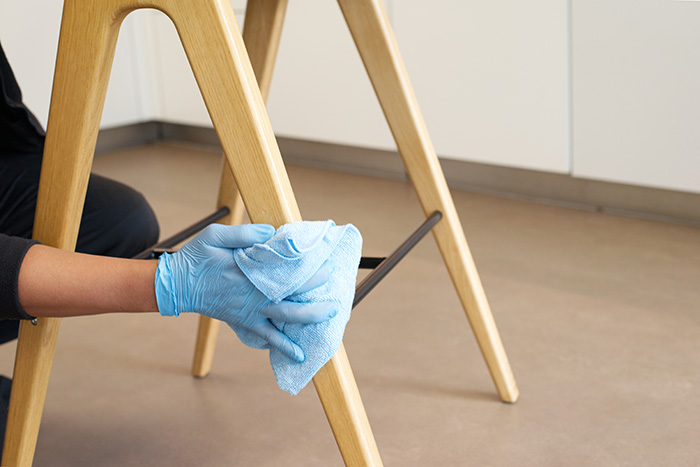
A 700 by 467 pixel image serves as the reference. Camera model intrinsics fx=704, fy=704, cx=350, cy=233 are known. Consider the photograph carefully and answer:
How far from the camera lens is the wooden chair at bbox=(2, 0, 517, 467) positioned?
0.60 metres

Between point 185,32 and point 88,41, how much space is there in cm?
12

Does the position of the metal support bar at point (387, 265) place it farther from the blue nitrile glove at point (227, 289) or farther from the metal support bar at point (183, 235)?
the metal support bar at point (183, 235)

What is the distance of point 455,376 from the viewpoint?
1.31m

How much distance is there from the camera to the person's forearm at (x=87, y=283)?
65 cm

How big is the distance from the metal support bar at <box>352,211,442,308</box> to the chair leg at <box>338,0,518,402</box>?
0.10 ft

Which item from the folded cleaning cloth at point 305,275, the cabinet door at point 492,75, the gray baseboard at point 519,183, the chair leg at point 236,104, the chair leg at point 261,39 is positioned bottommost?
the gray baseboard at point 519,183

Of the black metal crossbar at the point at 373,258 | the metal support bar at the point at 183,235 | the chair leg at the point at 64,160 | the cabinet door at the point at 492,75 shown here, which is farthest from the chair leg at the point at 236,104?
the cabinet door at the point at 492,75

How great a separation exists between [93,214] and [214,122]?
1.97ft

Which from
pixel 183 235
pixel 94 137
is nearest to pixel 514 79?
pixel 183 235

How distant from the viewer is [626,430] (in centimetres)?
111

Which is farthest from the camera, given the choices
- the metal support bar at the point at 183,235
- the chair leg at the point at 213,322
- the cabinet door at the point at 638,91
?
the cabinet door at the point at 638,91

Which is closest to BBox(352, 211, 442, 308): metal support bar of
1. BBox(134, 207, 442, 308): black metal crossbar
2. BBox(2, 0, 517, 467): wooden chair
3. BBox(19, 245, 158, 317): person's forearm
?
BBox(134, 207, 442, 308): black metal crossbar

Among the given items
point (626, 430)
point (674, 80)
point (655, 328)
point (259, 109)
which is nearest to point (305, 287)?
point (259, 109)

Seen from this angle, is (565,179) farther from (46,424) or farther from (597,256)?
(46,424)
